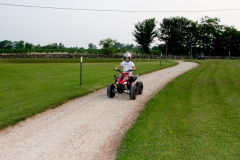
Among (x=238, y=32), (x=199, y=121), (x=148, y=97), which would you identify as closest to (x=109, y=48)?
(x=238, y=32)

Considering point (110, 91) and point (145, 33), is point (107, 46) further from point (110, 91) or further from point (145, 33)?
point (110, 91)

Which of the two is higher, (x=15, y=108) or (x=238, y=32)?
(x=238, y=32)

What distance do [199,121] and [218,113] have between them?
138 centimetres

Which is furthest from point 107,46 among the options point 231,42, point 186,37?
point 231,42

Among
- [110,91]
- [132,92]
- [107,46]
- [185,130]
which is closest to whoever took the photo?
[185,130]

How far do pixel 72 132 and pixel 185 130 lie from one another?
304cm

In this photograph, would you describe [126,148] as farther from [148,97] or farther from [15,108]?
[148,97]

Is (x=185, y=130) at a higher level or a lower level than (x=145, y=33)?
lower

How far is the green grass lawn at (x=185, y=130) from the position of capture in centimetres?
666

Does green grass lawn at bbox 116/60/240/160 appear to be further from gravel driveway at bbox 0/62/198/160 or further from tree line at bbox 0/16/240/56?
tree line at bbox 0/16/240/56

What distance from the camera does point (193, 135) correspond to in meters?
7.89

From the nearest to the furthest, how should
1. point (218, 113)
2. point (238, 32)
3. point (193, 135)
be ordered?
point (193, 135) < point (218, 113) < point (238, 32)

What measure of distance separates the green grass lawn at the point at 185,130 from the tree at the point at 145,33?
78230mm

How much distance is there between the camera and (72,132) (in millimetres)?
8328
